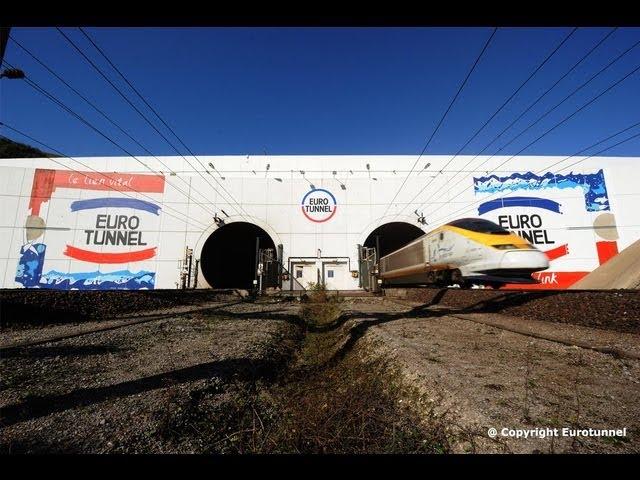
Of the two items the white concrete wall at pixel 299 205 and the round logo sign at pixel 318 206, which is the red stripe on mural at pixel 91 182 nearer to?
the white concrete wall at pixel 299 205

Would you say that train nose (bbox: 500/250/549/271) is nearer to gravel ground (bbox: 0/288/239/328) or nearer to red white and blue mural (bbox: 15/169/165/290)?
gravel ground (bbox: 0/288/239/328)

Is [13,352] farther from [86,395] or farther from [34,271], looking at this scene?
[34,271]

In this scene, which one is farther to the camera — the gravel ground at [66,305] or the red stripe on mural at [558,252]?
the red stripe on mural at [558,252]

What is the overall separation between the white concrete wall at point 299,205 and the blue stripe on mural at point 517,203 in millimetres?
356

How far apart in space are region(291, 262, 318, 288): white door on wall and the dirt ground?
62.9 feet

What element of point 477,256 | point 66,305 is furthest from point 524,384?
point 66,305

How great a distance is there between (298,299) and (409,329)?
45.7ft

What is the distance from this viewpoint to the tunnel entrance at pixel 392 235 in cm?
2838

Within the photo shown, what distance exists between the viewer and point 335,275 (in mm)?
25547

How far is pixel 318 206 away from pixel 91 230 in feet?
61.5

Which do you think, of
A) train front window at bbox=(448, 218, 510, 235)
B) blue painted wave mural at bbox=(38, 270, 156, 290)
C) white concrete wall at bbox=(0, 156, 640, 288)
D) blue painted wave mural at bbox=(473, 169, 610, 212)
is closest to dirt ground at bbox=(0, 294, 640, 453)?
train front window at bbox=(448, 218, 510, 235)

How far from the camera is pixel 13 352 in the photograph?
16.9ft

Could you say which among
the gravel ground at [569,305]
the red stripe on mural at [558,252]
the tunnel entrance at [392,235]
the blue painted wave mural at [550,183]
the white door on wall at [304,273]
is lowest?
the gravel ground at [569,305]

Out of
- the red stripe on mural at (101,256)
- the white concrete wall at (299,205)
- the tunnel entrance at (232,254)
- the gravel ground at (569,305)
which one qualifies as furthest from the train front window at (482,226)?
the red stripe on mural at (101,256)
